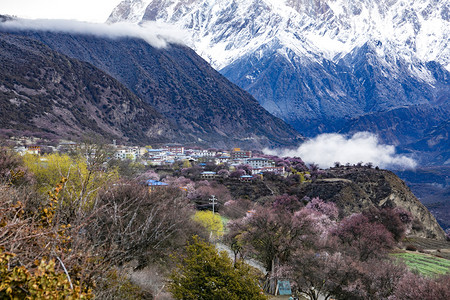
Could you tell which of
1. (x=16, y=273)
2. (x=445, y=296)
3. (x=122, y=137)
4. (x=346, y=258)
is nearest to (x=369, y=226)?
(x=346, y=258)

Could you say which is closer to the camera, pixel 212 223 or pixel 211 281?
pixel 211 281

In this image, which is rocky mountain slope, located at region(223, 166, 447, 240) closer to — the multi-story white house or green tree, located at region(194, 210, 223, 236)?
green tree, located at region(194, 210, 223, 236)

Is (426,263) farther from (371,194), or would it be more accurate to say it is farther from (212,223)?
(371,194)

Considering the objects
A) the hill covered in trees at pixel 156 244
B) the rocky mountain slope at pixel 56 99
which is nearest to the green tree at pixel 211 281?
the hill covered in trees at pixel 156 244

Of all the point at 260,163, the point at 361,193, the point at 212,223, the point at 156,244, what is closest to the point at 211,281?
the point at 156,244

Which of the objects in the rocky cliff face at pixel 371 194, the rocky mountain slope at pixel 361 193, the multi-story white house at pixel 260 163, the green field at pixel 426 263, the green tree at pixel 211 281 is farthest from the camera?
the multi-story white house at pixel 260 163

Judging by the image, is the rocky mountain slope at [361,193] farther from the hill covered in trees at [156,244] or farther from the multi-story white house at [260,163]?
the multi-story white house at [260,163]

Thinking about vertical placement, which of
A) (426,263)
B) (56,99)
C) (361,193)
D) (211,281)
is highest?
(56,99)
